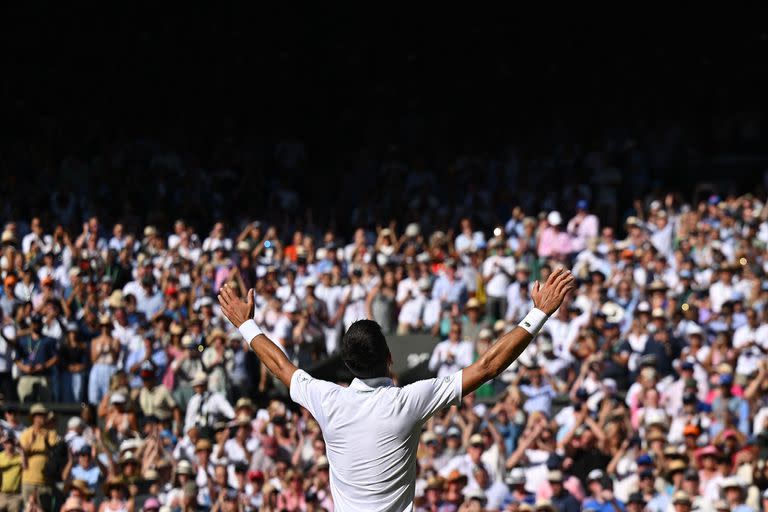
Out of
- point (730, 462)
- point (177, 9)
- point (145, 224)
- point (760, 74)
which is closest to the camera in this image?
point (730, 462)

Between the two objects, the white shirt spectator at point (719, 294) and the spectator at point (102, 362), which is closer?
the white shirt spectator at point (719, 294)

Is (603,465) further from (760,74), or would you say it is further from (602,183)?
(760,74)

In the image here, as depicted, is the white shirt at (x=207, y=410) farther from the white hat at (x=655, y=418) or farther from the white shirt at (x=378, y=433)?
the white shirt at (x=378, y=433)

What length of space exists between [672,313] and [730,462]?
3.08 meters

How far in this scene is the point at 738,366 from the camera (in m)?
14.9

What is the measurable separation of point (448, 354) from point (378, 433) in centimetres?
1086

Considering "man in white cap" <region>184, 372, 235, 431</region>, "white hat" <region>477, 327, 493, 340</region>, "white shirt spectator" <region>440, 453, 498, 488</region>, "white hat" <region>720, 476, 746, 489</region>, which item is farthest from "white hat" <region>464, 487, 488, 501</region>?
"man in white cap" <region>184, 372, 235, 431</region>

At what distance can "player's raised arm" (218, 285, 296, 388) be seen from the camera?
18.7 feet

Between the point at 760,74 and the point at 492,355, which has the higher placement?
the point at 760,74

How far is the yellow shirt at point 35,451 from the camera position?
15.2m

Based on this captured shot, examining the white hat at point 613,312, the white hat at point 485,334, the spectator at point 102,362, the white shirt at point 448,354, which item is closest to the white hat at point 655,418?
the white hat at point 485,334

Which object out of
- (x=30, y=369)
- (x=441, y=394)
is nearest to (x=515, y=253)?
(x=30, y=369)

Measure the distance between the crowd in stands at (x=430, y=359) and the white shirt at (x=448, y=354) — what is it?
31mm

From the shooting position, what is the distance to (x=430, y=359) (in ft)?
56.0
